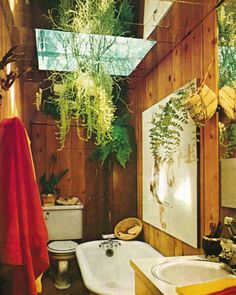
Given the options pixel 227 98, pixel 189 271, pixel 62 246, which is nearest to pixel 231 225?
pixel 189 271

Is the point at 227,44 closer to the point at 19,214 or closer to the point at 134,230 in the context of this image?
the point at 19,214

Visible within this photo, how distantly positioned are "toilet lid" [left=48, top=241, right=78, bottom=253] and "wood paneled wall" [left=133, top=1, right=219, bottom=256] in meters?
0.70

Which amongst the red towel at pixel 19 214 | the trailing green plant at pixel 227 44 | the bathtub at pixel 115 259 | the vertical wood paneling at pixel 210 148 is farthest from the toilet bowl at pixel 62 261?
the trailing green plant at pixel 227 44

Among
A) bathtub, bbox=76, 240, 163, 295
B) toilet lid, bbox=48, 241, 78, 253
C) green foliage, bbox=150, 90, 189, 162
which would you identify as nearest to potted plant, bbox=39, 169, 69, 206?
toilet lid, bbox=48, 241, 78, 253

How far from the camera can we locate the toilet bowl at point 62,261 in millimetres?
2883

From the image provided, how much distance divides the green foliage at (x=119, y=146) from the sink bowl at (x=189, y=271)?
146 cm

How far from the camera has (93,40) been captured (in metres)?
2.58

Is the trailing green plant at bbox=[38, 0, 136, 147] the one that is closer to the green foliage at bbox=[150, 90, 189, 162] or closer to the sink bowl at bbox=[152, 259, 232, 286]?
the green foliage at bbox=[150, 90, 189, 162]

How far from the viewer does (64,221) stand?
3.05m

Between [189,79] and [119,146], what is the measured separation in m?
1.03

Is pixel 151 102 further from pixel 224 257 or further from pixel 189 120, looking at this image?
pixel 224 257

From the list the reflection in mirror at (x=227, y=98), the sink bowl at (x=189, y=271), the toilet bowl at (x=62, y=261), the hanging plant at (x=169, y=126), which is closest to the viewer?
the sink bowl at (x=189, y=271)

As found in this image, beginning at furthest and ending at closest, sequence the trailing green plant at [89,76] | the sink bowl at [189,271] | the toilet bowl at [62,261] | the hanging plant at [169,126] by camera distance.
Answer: the toilet bowl at [62,261] < the trailing green plant at [89,76] < the hanging plant at [169,126] < the sink bowl at [189,271]

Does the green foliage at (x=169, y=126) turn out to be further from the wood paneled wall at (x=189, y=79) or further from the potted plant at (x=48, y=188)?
the potted plant at (x=48, y=188)
